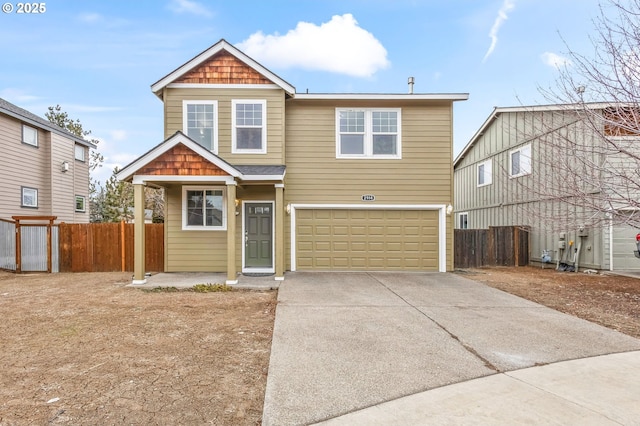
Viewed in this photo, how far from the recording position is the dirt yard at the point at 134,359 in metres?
3.10

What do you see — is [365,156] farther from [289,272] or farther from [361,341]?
[361,341]

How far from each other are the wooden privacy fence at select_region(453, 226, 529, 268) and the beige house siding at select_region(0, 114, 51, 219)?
1770 cm

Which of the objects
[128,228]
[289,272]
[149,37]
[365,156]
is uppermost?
[149,37]

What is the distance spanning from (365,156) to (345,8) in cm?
627

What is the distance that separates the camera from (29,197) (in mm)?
16469

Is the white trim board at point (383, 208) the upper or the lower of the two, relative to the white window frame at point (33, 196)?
lower

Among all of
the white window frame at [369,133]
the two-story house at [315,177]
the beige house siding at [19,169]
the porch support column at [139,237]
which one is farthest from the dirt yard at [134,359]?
the beige house siding at [19,169]

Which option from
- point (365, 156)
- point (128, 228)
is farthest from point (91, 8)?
point (365, 156)

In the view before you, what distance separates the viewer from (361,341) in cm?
490

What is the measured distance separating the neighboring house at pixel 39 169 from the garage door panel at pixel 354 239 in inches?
489

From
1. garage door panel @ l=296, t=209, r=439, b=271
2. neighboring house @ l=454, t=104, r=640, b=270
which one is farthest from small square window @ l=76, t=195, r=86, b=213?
neighboring house @ l=454, t=104, r=640, b=270

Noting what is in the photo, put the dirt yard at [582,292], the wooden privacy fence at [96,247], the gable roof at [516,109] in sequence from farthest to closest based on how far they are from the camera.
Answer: the wooden privacy fence at [96,247], the gable roof at [516,109], the dirt yard at [582,292]

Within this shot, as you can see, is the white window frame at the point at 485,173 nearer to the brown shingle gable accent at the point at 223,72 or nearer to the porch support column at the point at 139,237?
the brown shingle gable accent at the point at 223,72

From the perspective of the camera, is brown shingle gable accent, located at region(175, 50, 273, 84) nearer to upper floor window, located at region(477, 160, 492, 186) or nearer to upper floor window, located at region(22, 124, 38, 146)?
upper floor window, located at region(22, 124, 38, 146)
